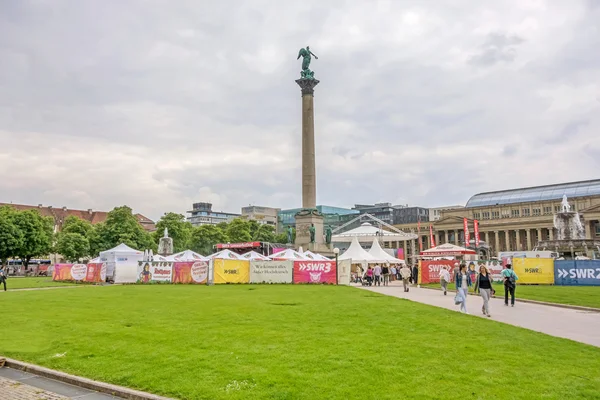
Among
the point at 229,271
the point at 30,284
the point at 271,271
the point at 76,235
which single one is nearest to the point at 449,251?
the point at 271,271

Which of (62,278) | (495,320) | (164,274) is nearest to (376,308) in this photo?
(495,320)

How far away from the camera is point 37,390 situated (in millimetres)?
9070

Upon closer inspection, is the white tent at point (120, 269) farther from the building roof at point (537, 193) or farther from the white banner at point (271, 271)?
the building roof at point (537, 193)

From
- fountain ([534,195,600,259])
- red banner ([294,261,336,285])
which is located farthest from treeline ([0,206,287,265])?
fountain ([534,195,600,259])

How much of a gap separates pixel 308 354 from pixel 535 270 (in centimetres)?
3473

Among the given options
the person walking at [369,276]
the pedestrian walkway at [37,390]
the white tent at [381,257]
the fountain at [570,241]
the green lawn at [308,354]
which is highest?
the fountain at [570,241]

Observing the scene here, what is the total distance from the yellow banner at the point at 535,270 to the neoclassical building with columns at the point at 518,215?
63943 mm

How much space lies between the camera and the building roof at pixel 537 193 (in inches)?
4424

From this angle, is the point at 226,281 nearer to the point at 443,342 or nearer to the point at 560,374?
the point at 443,342

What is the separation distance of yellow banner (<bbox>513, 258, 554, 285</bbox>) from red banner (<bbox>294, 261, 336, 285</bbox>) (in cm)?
1484

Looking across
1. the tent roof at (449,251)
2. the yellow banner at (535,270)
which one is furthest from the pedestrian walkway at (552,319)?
the tent roof at (449,251)

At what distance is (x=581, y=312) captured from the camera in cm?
2050

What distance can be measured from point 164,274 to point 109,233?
42250 mm

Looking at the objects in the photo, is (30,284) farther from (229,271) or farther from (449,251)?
(449,251)
